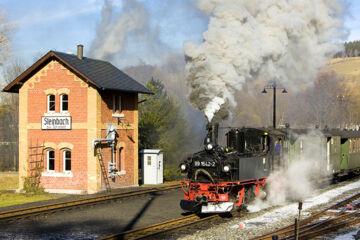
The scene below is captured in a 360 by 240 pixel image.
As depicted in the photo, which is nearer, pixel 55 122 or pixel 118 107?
pixel 55 122

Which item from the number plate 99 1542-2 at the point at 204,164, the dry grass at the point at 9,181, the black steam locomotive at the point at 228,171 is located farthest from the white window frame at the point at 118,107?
the dry grass at the point at 9,181

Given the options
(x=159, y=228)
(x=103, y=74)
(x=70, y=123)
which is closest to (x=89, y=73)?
(x=103, y=74)

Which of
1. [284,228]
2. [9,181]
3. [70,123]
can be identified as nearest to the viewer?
[284,228]

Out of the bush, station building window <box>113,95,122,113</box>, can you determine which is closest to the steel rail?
station building window <box>113,95,122,113</box>

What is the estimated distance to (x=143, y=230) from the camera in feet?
38.2

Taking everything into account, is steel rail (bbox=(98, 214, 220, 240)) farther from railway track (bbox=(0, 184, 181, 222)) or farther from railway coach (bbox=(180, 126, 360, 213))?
railway track (bbox=(0, 184, 181, 222))

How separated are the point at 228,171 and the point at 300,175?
5.74 metres

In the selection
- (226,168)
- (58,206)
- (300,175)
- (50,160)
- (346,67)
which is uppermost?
(346,67)

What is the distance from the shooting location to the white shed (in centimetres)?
2472

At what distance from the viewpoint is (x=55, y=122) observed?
21.4 meters

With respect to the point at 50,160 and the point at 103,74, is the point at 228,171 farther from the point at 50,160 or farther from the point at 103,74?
the point at 50,160

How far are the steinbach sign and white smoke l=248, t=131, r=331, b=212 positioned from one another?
1051 cm

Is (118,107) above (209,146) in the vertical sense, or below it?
above

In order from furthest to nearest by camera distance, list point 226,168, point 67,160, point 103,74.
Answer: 1. point 103,74
2. point 67,160
3. point 226,168
